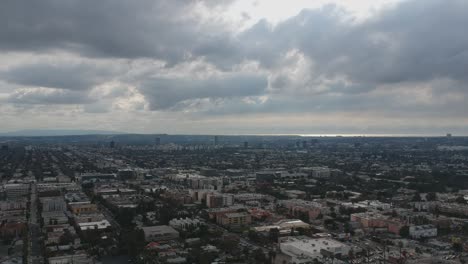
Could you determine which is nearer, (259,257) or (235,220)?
(259,257)

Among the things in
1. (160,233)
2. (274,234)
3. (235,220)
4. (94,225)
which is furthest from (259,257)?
(94,225)

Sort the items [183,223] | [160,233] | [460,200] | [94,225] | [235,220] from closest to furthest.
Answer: [160,233] → [94,225] → [183,223] → [235,220] → [460,200]

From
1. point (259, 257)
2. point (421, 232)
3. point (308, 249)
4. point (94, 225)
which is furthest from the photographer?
point (94, 225)

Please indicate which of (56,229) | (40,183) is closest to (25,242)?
(56,229)

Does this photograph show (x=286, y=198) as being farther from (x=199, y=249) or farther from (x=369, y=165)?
(x=369, y=165)

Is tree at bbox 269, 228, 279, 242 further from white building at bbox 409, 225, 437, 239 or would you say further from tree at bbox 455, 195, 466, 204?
tree at bbox 455, 195, 466, 204

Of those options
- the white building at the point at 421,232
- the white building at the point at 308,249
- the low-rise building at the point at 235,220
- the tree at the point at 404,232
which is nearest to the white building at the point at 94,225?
the low-rise building at the point at 235,220

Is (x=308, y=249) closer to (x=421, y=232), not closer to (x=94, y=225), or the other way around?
(x=421, y=232)

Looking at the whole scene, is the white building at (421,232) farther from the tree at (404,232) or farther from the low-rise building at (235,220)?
the low-rise building at (235,220)

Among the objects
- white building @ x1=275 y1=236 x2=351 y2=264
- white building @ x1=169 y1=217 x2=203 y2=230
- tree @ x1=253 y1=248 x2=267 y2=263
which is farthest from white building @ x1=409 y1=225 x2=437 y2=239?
white building @ x1=169 y1=217 x2=203 y2=230
